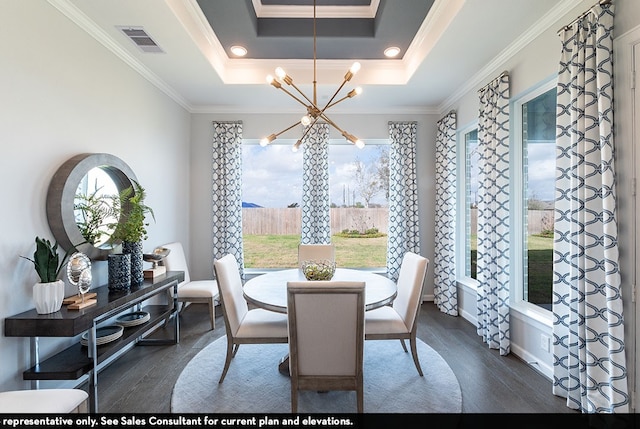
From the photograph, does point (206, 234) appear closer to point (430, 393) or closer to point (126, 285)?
point (126, 285)

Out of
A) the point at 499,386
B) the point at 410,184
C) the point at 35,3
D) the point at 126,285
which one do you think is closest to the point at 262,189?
the point at 410,184

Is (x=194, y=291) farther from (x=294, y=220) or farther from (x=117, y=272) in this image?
(x=294, y=220)

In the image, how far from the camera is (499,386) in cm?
241

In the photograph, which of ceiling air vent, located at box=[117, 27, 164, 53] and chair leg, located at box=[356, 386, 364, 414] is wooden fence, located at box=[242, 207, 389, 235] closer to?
ceiling air vent, located at box=[117, 27, 164, 53]

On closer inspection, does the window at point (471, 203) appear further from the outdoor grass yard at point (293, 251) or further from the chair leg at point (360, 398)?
the chair leg at point (360, 398)

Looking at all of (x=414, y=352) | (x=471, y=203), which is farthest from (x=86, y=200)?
(x=471, y=203)

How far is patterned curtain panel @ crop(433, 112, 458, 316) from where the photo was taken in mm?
4121

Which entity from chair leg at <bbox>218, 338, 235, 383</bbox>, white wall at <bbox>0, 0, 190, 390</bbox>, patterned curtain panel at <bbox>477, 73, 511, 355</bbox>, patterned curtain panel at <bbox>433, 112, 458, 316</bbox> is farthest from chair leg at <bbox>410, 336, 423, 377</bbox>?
white wall at <bbox>0, 0, 190, 390</bbox>

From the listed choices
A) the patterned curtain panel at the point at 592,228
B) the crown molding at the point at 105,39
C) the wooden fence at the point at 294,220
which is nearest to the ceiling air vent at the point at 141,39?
the crown molding at the point at 105,39

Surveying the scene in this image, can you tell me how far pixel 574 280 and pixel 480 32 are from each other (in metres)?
2.14

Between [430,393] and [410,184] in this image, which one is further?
[410,184]

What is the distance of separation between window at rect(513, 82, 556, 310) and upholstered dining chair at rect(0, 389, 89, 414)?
349cm

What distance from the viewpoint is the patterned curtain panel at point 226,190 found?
449 centimetres

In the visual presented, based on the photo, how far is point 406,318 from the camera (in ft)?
8.35
